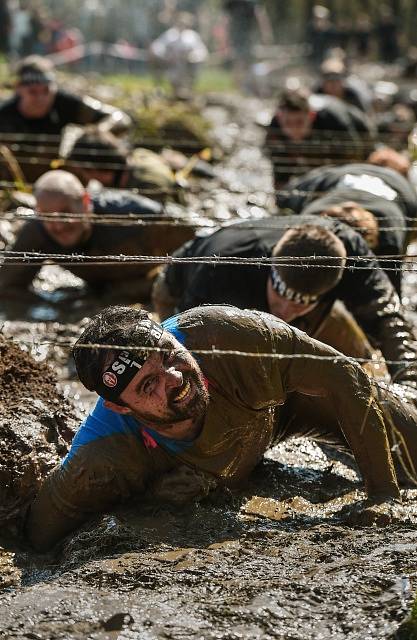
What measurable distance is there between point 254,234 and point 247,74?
1537 cm

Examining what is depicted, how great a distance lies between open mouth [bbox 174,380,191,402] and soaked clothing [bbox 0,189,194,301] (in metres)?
3.50

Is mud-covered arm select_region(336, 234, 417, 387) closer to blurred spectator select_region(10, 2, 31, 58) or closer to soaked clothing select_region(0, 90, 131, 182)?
soaked clothing select_region(0, 90, 131, 182)

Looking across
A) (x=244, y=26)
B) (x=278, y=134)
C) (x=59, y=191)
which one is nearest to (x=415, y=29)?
(x=244, y=26)

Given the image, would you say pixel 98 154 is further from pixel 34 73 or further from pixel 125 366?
pixel 125 366

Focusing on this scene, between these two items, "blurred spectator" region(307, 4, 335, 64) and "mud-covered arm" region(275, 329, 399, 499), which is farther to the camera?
"blurred spectator" region(307, 4, 335, 64)

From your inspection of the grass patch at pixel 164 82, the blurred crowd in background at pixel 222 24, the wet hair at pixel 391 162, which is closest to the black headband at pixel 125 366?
the wet hair at pixel 391 162

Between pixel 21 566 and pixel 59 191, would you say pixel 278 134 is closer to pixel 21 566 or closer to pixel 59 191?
pixel 59 191

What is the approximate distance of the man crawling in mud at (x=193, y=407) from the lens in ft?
12.9

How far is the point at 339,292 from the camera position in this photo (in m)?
5.62

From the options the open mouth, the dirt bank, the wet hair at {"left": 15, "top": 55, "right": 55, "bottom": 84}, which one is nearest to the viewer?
the open mouth

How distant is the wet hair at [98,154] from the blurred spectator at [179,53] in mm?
9520

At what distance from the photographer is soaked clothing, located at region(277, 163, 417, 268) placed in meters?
6.20

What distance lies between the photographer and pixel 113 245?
7.54 metres

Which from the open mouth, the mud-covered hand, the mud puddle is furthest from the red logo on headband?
the mud-covered hand
